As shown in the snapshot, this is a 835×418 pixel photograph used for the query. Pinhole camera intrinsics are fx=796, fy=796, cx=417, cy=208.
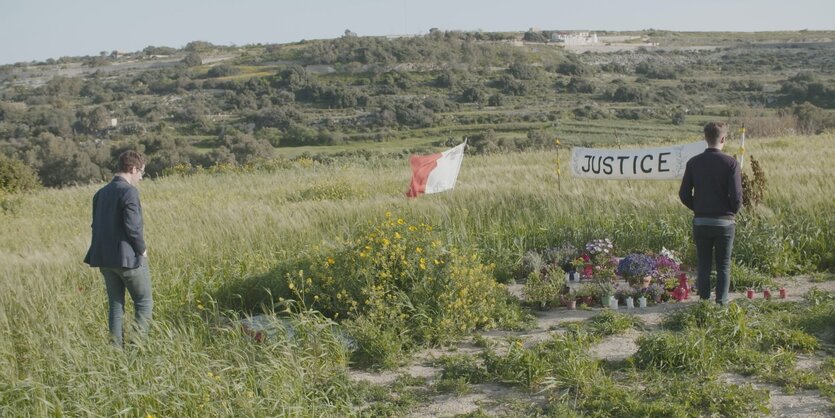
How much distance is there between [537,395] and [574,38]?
133 m

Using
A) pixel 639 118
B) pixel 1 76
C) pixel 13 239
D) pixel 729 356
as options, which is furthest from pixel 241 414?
pixel 1 76

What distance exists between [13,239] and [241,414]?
997 centimetres

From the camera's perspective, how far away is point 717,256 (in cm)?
776

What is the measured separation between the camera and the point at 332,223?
11133 mm

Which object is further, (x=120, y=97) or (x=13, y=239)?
(x=120, y=97)

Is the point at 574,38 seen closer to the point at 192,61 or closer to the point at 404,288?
the point at 192,61

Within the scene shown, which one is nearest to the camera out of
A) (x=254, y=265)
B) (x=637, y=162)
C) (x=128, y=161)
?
(x=128, y=161)

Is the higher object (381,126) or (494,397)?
(494,397)

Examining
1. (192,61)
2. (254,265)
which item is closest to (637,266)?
(254,265)

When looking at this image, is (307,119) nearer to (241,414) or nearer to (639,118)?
(639,118)

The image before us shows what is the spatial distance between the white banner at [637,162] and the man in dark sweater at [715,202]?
2.99 m

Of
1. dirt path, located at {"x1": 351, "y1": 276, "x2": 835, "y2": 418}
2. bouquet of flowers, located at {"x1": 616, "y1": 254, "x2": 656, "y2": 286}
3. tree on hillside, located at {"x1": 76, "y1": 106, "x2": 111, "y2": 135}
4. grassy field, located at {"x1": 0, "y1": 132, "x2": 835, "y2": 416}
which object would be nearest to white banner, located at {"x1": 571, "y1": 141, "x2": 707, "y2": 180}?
grassy field, located at {"x1": 0, "y1": 132, "x2": 835, "y2": 416}

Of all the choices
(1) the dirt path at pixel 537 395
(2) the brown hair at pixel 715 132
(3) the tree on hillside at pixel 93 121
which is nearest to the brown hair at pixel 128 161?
(1) the dirt path at pixel 537 395

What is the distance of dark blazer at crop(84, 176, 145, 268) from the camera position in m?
6.89
